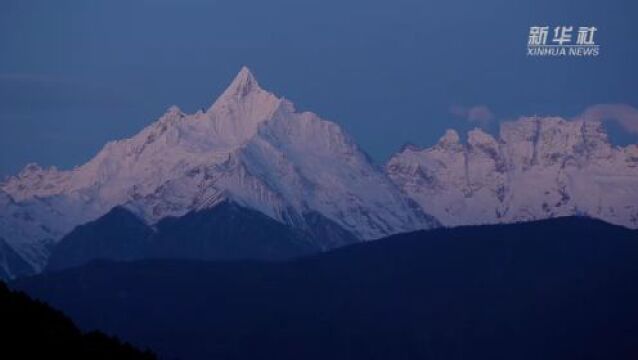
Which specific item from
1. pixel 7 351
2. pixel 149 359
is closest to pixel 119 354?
pixel 149 359

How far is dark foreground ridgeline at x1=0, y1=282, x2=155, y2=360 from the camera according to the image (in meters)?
98.5

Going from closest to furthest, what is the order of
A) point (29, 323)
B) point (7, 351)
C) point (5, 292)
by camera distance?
point (7, 351) < point (29, 323) < point (5, 292)

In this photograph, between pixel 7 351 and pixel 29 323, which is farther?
pixel 29 323

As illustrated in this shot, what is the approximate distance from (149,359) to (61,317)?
5.25 m

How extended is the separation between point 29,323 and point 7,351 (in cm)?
890

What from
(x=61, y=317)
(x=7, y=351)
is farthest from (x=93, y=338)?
(x=7, y=351)

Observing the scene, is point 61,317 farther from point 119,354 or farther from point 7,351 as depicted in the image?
point 7,351

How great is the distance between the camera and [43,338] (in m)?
102

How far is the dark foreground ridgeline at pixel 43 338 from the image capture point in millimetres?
98500

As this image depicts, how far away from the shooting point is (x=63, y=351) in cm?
10100

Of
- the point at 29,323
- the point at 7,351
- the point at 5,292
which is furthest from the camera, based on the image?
the point at 5,292

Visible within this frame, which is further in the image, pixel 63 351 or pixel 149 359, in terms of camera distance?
pixel 149 359

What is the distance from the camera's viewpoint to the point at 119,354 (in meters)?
105

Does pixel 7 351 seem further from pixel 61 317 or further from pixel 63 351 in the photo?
pixel 61 317
